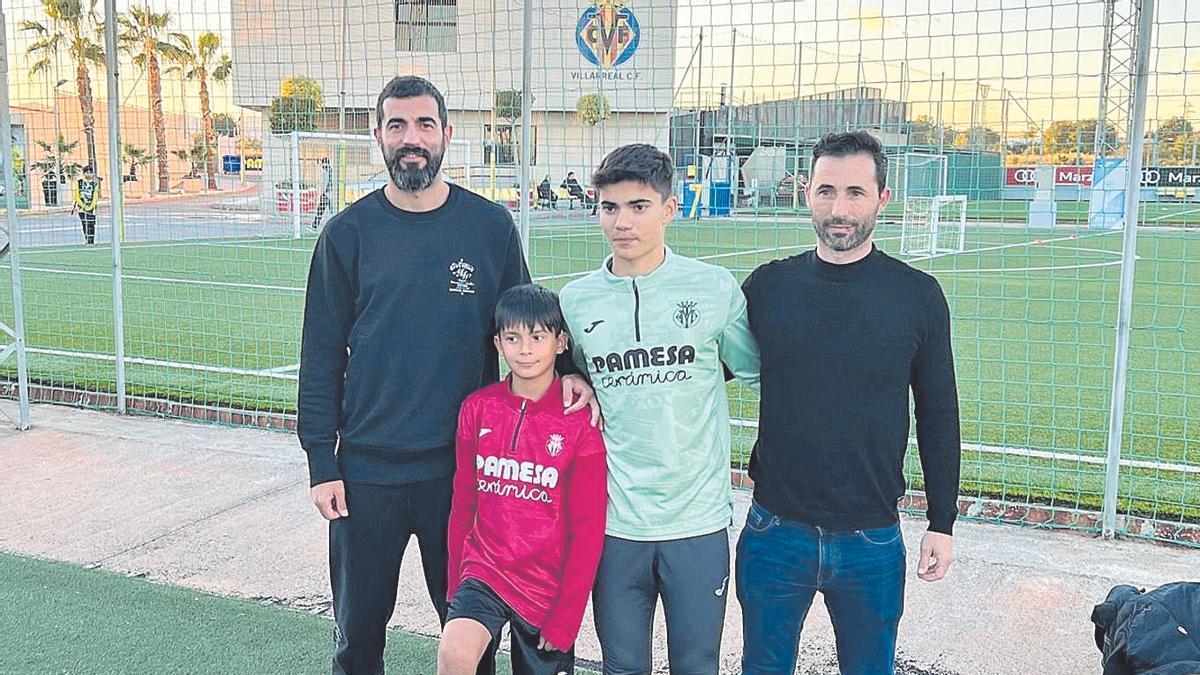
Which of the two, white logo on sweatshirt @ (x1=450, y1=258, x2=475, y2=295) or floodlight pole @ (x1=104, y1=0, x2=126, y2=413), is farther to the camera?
floodlight pole @ (x1=104, y1=0, x2=126, y2=413)

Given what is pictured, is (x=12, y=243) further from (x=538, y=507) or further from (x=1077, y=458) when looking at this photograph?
(x=1077, y=458)

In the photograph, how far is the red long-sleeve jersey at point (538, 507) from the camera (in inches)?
103

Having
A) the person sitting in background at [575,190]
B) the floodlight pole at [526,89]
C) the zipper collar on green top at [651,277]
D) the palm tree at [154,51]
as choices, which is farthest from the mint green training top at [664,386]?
the palm tree at [154,51]

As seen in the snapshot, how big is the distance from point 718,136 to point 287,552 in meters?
3.53

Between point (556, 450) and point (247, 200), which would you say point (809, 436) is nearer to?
point (556, 450)

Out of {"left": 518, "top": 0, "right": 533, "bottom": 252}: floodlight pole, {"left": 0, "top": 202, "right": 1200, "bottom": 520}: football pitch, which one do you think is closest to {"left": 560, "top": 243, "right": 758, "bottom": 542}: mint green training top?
{"left": 0, "top": 202, "right": 1200, "bottom": 520}: football pitch

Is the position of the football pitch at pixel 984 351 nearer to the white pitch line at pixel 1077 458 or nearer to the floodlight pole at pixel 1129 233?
the white pitch line at pixel 1077 458

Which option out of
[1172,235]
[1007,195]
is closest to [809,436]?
[1007,195]

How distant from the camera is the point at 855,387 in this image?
99.0 inches

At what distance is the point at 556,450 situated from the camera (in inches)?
103

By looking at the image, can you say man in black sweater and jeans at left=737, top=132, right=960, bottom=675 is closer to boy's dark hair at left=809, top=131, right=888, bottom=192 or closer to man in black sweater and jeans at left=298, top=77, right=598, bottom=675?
boy's dark hair at left=809, top=131, right=888, bottom=192

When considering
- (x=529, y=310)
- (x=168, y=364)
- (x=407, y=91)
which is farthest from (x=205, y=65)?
(x=529, y=310)

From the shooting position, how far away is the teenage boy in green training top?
262 cm

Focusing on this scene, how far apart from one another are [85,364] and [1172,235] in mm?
18484
